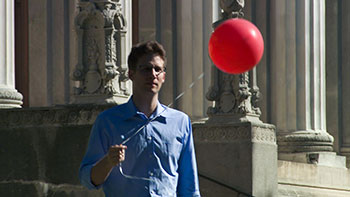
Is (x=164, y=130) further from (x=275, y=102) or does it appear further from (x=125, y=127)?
(x=275, y=102)

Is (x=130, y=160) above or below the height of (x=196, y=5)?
below

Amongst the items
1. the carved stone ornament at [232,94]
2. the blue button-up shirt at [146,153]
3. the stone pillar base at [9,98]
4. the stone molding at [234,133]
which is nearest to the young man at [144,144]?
the blue button-up shirt at [146,153]

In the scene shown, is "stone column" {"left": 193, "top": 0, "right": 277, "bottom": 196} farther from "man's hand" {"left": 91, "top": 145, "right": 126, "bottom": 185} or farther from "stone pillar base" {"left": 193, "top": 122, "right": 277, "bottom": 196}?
"man's hand" {"left": 91, "top": 145, "right": 126, "bottom": 185}

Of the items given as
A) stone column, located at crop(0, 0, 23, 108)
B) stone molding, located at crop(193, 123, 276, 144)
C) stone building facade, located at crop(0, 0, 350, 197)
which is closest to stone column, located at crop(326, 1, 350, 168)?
stone building facade, located at crop(0, 0, 350, 197)

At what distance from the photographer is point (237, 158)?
43.0 feet

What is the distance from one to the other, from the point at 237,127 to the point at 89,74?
2.62m

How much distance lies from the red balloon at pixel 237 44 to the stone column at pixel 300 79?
12.5 m

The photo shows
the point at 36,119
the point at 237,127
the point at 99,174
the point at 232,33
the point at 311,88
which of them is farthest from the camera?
the point at 311,88

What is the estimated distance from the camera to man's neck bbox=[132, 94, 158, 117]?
575cm

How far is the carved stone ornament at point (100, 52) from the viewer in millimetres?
11352

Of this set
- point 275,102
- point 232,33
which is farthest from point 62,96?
point 232,33

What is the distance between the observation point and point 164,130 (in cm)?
576

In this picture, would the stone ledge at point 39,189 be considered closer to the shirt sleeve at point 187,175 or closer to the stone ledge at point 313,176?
the shirt sleeve at point 187,175

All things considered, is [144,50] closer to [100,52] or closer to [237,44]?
[237,44]
